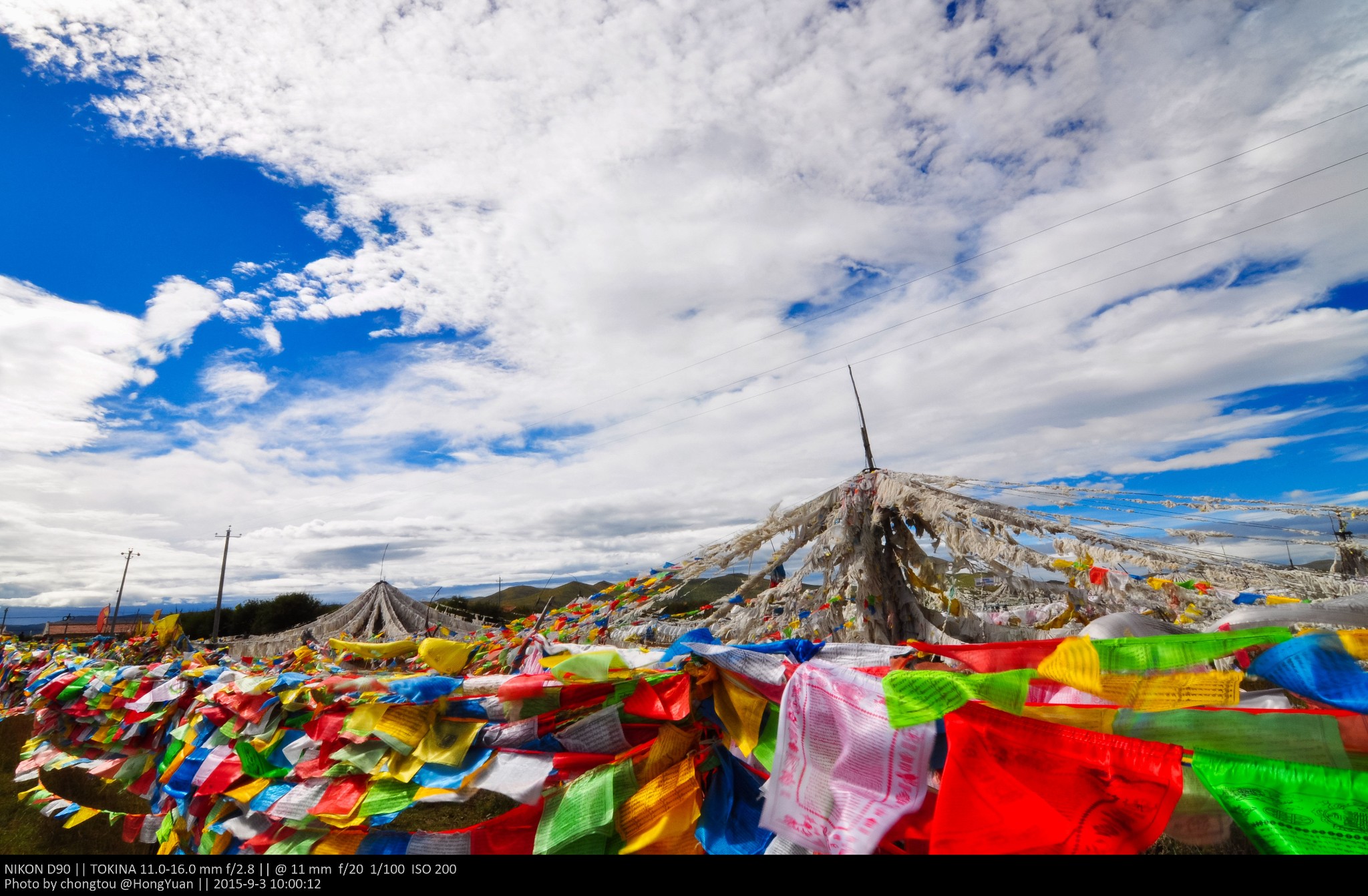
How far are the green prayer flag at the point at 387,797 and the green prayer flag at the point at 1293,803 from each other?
10.7 feet

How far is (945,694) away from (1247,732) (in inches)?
28.7

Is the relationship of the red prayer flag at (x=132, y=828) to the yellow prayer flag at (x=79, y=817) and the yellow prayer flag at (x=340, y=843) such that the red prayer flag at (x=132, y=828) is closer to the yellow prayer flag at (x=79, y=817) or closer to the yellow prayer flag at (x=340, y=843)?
the yellow prayer flag at (x=79, y=817)

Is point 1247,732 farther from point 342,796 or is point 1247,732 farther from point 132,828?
point 132,828

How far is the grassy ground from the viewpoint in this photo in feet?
20.9

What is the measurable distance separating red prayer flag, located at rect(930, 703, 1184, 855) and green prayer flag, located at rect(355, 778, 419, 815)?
8.61 feet

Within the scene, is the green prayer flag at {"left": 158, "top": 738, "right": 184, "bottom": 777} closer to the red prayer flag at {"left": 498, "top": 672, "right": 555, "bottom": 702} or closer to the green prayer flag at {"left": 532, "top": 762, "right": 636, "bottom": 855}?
the red prayer flag at {"left": 498, "top": 672, "right": 555, "bottom": 702}

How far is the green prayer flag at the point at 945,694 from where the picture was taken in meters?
1.90

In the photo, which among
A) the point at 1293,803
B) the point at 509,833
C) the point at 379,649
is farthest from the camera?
the point at 379,649

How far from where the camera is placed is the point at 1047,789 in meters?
1.82

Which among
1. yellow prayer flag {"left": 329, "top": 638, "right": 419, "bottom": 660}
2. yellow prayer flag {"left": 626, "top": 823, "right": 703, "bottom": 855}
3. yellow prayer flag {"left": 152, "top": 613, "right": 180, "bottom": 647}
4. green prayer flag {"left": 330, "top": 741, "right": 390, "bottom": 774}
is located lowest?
yellow prayer flag {"left": 626, "top": 823, "right": 703, "bottom": 855}

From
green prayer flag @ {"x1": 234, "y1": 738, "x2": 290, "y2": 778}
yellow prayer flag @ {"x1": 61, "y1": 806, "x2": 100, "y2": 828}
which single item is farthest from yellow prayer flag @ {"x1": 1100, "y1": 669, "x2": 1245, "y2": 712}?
yellow prayer flag @ {"x1": 61, "y1": 806, "x2": 100, "y2": 828}

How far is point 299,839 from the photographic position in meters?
3.70

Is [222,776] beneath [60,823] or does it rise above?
above

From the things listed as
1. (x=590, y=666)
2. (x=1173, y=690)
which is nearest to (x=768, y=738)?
(x=590, y=666)
